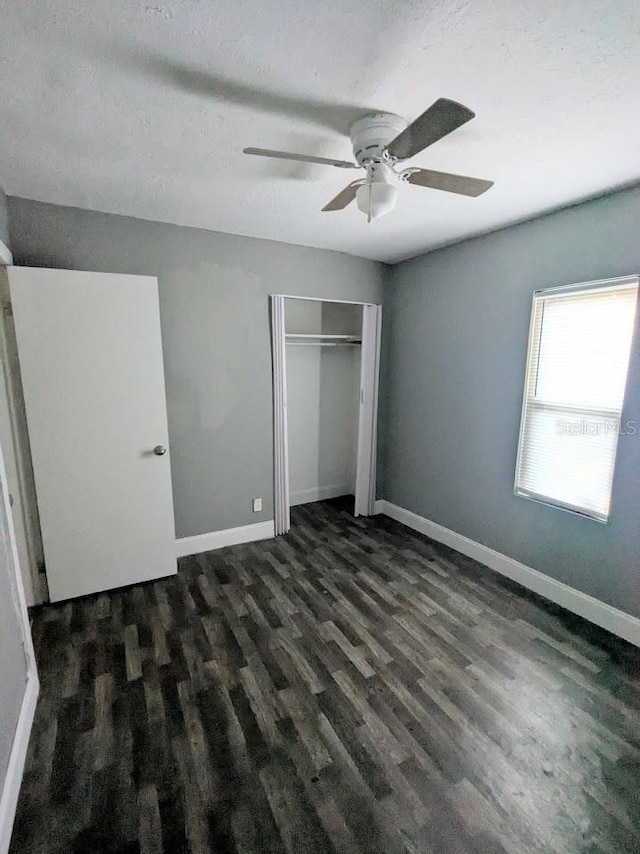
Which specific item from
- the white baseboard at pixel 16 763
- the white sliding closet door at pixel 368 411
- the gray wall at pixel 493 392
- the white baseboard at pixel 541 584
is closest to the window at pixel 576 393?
the gray wall at pixel 493 392

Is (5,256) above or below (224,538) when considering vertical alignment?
above

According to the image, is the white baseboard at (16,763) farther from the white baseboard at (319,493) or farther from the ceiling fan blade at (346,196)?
the white baseboard at (319,493)

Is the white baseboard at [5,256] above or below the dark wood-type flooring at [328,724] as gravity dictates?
above

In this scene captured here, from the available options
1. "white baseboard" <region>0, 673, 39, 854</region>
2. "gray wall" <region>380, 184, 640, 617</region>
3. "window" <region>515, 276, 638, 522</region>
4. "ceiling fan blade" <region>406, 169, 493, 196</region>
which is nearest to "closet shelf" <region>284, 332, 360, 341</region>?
"gray wall" <region>380, 184, 640, 617</region>

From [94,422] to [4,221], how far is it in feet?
4.16

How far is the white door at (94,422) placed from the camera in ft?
7.41

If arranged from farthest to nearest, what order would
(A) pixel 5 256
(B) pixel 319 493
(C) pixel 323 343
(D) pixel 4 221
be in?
(B) pixel 319 493, (C) pixel 323 343, (D) pixel 4 221, (A) pixel 5 256

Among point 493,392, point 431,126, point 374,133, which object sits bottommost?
point 493,392

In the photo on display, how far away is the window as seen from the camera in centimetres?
217

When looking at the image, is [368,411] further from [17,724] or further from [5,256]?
[17,724]

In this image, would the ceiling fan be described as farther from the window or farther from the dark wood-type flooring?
the dark wood-type flooring

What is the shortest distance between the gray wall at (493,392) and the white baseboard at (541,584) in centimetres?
5

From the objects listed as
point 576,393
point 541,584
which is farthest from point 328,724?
point 576,393

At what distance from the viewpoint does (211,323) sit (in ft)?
9.72
